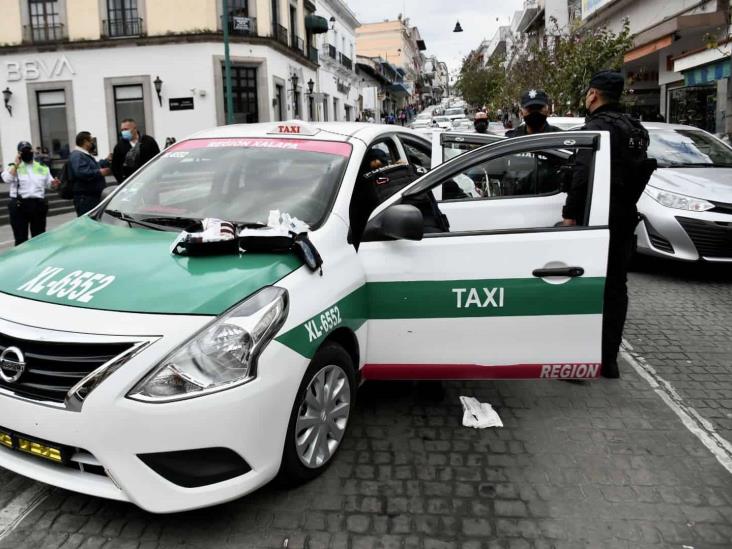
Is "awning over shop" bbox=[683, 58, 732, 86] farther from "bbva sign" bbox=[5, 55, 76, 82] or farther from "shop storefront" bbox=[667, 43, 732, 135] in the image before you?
"bbva sign" bbox=[5, 55, 76, 82]

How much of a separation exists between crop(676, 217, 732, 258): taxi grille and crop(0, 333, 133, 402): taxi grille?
6.23 meters

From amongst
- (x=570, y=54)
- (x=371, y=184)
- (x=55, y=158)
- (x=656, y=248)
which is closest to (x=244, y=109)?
(x=55, y=158)

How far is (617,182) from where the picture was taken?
4223mm

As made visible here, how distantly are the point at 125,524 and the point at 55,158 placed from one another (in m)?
30.5

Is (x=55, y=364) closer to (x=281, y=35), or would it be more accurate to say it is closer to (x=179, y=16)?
(x=179, y=16)

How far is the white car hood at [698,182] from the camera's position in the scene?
694cm

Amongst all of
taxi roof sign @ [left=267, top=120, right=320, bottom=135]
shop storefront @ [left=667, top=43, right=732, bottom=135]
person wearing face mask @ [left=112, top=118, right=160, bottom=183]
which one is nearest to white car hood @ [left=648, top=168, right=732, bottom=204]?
taxi roof sign @ [left=267, top=120, right=320, bottom=135]

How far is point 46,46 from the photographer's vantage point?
28.8 m

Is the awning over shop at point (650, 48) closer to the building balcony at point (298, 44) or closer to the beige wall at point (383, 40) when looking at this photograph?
the building balcony at point (298, 44)

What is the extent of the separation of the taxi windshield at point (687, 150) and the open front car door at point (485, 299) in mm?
5097

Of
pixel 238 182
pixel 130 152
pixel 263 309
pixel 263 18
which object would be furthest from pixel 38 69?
pixel 263 309

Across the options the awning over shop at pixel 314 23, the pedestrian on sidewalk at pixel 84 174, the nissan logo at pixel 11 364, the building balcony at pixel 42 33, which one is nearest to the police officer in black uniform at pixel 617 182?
the nissan logo at pixel 11 364

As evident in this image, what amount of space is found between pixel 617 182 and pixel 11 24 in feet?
105

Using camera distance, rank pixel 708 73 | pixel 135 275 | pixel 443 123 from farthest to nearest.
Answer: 1. pixel 443 123
2. pixel 708 73
3. pixel 135 275
